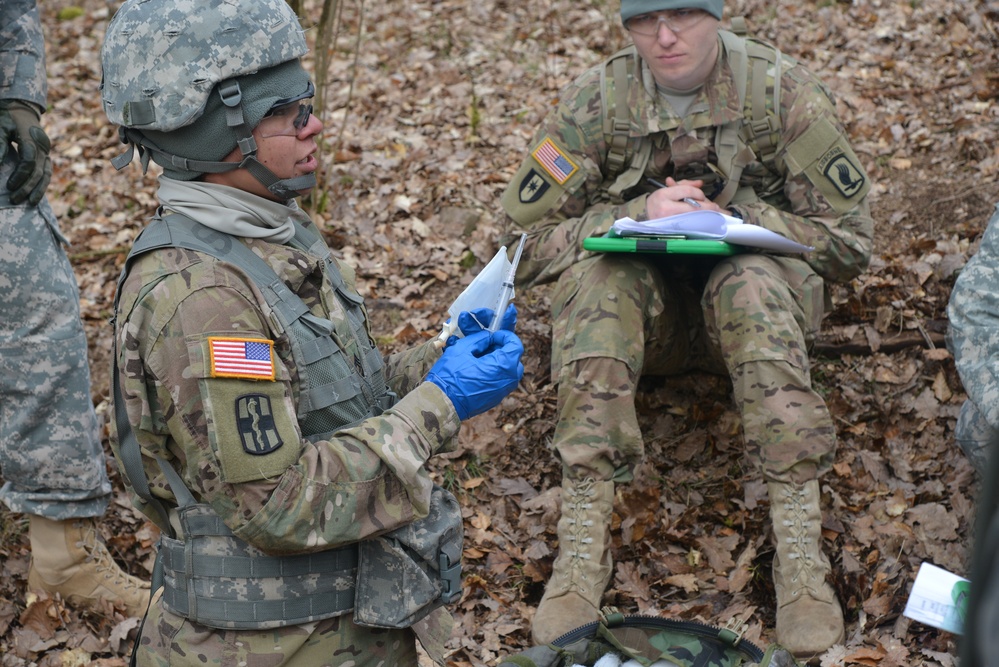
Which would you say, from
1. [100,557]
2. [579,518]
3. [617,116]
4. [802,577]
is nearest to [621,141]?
[617,116]

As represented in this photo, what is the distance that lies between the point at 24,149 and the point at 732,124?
9.06 feet

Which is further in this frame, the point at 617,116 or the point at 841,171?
the point at 617,116

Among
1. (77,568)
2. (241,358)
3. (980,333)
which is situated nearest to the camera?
(241,358)

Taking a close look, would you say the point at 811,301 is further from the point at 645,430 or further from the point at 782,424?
the point at 645,430

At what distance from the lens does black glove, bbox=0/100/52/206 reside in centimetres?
372

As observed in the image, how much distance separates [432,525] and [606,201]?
2.27 metres

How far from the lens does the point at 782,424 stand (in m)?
3.61

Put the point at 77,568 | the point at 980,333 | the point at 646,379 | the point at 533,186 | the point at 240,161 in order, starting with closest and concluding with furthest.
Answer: the point at 240,161 → the point at 980,333 → the point at 77,568 → the point at 533,186 → the point at 646,379

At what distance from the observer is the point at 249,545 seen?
238 cm

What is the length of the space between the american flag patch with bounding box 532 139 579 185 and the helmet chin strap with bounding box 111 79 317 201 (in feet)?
6.73

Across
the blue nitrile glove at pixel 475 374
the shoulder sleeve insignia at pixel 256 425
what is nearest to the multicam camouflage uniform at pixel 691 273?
the blue nitrile glove at pixel 475 374

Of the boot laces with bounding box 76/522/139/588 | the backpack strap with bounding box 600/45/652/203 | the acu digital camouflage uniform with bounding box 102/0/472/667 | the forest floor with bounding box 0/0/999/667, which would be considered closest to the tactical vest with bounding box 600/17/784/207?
the backpack strap with bounding box 600/45/652/203

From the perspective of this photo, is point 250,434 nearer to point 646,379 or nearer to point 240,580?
point 240,580

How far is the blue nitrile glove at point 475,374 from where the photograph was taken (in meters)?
2.54
